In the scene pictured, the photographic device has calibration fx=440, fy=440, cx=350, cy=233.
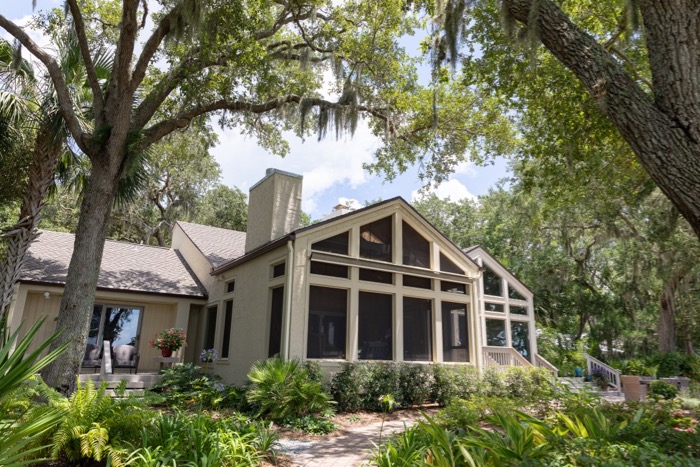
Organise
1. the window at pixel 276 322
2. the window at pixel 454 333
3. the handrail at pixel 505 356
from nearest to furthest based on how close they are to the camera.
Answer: the window at pixel 276 322, the window at pixel 454 333, the handrail at pixel 505 356

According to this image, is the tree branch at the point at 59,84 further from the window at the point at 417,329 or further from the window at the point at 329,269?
the window at the point at 417,329

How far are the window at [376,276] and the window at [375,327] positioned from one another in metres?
0.35

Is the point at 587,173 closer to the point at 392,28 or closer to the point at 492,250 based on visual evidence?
the point at 392,28

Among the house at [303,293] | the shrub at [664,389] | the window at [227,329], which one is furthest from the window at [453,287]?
the shrub at [664,389]

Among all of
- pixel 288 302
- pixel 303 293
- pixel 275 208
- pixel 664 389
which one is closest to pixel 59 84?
pixel 275 208

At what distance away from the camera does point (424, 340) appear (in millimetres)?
11281

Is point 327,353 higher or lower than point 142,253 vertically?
lower

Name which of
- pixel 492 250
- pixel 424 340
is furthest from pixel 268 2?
pixel 492 250

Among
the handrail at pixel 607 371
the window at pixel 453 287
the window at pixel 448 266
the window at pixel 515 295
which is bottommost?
the handrail at pixel 607 371

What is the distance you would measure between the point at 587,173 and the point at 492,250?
672 inches

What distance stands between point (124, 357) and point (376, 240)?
7439 mm

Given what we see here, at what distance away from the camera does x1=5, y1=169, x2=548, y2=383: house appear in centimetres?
1002

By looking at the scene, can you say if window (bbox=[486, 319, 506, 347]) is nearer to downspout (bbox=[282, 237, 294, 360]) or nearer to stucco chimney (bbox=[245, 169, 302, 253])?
stucco chimney (bbox=[245, 169, 302, 253])

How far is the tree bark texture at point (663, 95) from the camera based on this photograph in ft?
14.9
